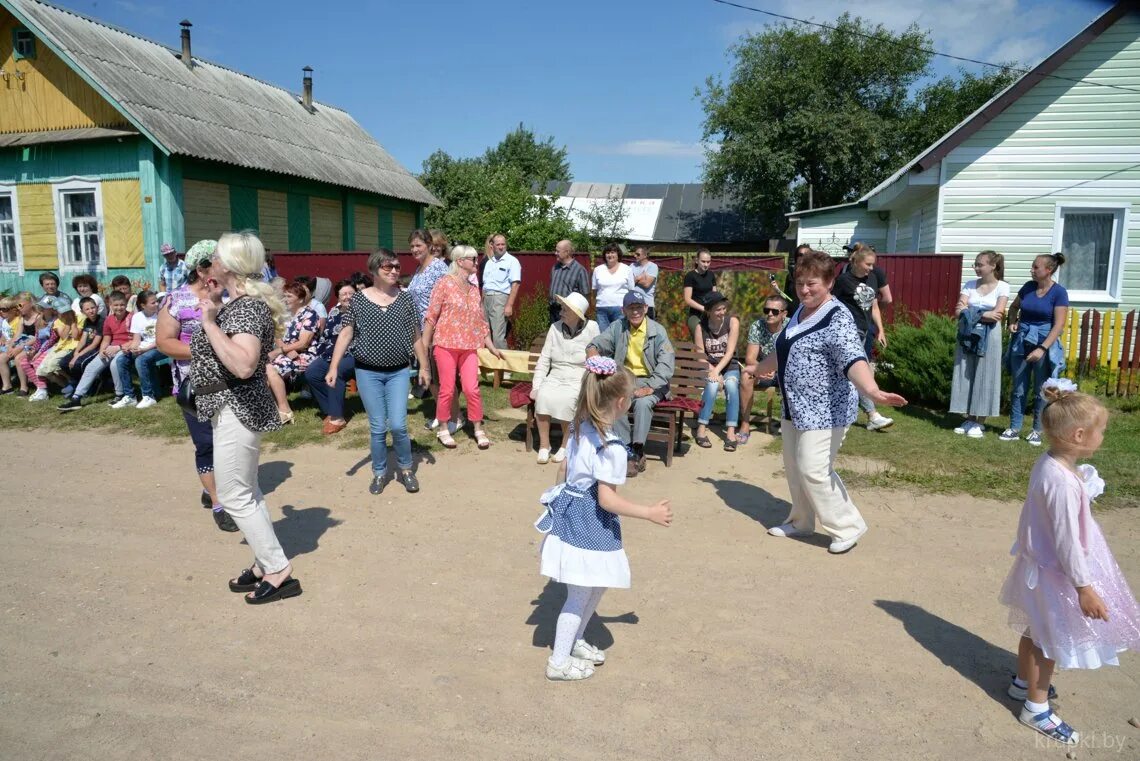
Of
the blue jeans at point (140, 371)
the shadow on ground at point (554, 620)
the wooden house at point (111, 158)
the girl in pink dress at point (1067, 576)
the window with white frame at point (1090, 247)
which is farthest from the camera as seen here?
the wooden house at point (111, 158)

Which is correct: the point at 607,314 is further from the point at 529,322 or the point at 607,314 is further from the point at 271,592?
the point at 271,592

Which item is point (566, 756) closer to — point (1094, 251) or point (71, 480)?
point (71, 480)

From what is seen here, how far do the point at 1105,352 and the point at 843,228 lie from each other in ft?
33.1

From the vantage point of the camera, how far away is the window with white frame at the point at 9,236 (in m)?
15.9

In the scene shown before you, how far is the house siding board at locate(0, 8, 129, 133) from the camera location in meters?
14.7

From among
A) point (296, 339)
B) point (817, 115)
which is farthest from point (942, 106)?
point (296, 339)

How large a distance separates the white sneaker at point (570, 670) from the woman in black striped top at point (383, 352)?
302 centimetres

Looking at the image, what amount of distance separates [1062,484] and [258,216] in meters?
17.3

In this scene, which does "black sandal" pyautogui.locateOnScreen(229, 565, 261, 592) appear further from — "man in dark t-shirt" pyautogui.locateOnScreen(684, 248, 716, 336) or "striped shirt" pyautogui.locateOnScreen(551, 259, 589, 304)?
"striped shirt" pyautogui.locateOnScreen(551, 259, 589, 304)

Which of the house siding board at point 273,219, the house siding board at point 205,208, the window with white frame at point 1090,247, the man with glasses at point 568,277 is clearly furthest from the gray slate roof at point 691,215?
the man with glasses at point 568,277

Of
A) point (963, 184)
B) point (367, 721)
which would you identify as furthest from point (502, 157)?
point (367, 721)

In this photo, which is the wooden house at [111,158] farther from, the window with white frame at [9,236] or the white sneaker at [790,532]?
the white sneaker at [790,532]

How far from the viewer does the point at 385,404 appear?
20.2 ft

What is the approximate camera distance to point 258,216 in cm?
1720
